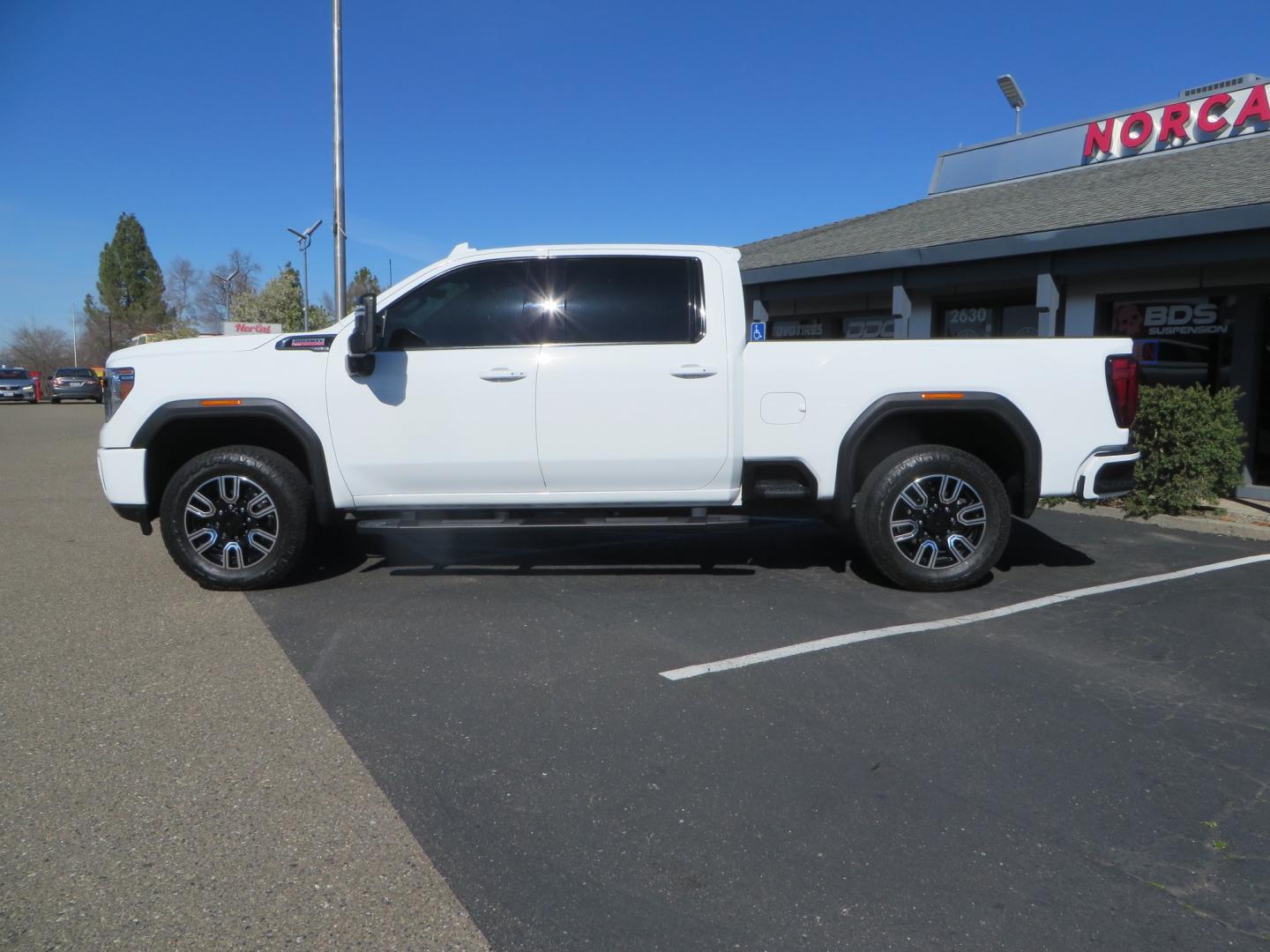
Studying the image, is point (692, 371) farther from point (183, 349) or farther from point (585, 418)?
point (183, 349)

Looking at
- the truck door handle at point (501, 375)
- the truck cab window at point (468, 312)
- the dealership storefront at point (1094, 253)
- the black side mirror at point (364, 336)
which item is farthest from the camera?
the dealership storefront at point (1094, 253)

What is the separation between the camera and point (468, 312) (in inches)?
235

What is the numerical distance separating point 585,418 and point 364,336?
1376 millimetres

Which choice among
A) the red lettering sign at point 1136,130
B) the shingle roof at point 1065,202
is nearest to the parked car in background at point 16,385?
the shingle roof at point 1065,202

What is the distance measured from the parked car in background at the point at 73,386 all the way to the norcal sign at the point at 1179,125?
40740 millimetres

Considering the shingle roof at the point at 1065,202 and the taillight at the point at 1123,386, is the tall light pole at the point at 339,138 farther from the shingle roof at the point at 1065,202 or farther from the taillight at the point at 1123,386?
the taillight at the point at 1123,386

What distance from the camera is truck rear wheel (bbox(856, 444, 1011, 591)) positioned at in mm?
5887

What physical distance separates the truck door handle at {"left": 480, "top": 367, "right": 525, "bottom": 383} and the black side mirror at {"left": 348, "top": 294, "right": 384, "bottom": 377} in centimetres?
66

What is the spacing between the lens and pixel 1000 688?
4.31m

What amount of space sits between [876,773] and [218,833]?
222 cm

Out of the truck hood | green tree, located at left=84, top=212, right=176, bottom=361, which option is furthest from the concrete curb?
green tree, located at left=84, top=212, right=176, bottom=361

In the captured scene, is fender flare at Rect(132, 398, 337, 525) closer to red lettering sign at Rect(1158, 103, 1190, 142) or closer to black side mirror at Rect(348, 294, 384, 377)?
black side mirror at Rect(348, 294, 384, 377)

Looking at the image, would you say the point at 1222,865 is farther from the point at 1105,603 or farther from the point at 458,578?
the point at 458,578

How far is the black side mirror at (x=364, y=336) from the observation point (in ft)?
18.5
